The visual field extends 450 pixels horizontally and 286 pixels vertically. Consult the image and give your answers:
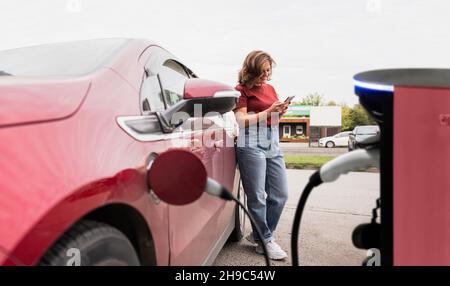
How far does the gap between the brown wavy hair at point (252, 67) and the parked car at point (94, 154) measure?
3.49 ft

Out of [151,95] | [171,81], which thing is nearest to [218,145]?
[171,81]

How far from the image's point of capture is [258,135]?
2861mm

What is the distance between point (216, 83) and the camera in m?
1.66

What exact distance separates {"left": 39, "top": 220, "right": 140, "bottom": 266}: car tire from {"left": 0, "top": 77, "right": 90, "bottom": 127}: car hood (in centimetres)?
29

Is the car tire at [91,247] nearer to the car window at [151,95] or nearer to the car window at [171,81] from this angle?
the car window at [151,95]

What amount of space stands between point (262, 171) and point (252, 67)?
787 mm

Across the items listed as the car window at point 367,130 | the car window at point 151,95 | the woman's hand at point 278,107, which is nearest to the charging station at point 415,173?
the car window at point 367,130

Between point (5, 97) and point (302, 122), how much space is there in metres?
27.7

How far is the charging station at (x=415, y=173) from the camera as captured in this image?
102 centimetres

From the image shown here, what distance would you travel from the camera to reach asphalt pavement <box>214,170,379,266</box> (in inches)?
116

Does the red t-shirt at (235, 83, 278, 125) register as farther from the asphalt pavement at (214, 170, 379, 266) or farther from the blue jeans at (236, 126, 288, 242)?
the asphalt pavement at (214, 170, 379, 266)

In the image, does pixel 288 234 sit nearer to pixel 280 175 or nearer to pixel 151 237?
pixel 280 175

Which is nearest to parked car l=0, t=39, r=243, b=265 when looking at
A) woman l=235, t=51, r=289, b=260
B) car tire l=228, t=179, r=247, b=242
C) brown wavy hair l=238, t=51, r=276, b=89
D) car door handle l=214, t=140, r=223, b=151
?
car door handle l=214, t=140, r=223, b=151

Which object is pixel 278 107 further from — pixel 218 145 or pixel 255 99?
pixel 218 145
